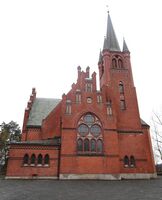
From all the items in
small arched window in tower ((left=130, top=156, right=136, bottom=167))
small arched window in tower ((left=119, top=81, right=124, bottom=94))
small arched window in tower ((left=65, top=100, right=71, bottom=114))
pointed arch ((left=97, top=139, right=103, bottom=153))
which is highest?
small arched window in tower ((left=119, top=81, right=124, bottom=94))

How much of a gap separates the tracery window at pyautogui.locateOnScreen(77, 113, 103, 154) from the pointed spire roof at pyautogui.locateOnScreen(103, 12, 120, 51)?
1469cm

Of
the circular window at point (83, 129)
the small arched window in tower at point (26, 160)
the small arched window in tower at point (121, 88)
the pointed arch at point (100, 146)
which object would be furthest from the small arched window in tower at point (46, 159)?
the small arched window in tower at point (121, 88)

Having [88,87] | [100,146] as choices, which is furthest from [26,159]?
[88,87]

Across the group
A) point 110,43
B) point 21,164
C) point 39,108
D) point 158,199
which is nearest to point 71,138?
point 21,164

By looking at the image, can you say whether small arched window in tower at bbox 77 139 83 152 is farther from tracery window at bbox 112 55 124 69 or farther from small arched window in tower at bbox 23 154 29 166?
tracery window at bbox 112 55 124 69

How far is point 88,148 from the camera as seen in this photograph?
2805cm

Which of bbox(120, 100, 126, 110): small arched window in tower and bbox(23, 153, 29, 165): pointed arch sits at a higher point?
bbox(120, 100, 126, 110): small arched window in tower

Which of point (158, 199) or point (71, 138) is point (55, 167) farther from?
point (158, 199)

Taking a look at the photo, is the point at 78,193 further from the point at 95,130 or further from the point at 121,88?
the point at 121,88

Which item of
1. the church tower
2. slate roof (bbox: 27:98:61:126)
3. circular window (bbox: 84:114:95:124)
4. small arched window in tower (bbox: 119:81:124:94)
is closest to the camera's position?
circular window (bbox: 84:114:95:124)

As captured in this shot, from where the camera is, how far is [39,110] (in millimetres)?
36969

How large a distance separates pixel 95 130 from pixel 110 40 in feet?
63.7

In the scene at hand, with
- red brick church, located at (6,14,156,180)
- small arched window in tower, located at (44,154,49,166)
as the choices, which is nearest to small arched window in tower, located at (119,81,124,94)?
red brick church, located at (6,14,156,180)

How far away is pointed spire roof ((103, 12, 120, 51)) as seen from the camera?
3795cm
